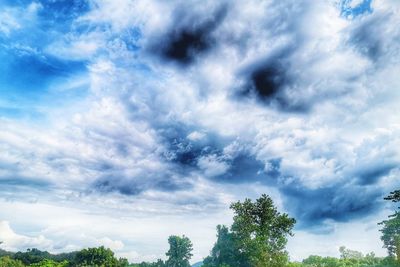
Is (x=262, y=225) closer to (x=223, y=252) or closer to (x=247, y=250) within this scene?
(x=247, y=250)

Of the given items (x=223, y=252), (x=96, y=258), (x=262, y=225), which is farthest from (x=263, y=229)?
(x=96, y=258)

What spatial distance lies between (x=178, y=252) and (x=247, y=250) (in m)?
40.7

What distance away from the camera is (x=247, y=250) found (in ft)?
218

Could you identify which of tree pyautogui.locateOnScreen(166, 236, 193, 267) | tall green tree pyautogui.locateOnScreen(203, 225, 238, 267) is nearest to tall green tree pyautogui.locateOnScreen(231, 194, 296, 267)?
tall green tree pyautogui.locateOnScreen(203, 225, 238, 267)

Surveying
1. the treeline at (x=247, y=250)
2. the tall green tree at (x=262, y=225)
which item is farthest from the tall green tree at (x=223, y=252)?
the tall green tree at (x=262, y=225)

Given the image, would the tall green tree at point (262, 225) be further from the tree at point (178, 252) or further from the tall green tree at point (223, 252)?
the tree at point (178, 252)

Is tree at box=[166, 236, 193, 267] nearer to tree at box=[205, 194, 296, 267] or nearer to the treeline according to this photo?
the treeline

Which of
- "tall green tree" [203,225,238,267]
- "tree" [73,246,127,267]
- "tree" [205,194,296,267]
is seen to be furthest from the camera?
"tall green tree" [203,225,238,267]

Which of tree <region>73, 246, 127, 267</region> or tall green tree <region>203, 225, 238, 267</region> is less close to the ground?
tall green tree <region>203, 225, 238, 267</region>

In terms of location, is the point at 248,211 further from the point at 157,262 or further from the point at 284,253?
the point at 157,262

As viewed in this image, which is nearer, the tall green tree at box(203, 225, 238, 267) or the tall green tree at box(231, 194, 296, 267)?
the tall green tree at box(231, 194, 296, 267)

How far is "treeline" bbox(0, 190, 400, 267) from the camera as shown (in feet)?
202

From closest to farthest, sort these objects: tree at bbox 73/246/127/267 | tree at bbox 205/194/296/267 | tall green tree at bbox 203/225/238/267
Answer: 1. tree at bbox 205/194/296/267
2. tree at bbox 73/246/127/267
3. tall green tree at bbox 203/225/238/267

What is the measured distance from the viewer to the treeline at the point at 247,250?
6162 centimetres
